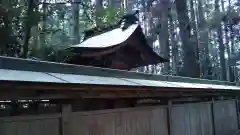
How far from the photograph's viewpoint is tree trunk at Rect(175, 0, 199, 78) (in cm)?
1581

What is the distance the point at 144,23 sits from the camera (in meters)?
31.8

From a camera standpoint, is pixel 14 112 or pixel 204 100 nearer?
pixel 14 112

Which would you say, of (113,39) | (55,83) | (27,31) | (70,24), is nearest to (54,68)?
(55,83)

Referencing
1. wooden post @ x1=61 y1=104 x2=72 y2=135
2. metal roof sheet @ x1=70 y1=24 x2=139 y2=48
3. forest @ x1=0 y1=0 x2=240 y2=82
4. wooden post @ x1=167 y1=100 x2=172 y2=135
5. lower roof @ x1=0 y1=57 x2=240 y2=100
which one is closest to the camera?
lower roof @ x1=0 y1=57 x2=240 y2=100

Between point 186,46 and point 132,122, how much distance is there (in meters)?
10.7

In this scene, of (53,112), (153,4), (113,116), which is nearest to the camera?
(53,112)

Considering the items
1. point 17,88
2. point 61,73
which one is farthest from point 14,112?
point 61,73

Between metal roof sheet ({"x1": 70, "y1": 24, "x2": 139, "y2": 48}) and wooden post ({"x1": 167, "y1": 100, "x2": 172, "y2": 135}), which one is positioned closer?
wooden post ({"x1": 167, "y1": 100, "x2": 172, "y2": 135})

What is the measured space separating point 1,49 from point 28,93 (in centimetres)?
485

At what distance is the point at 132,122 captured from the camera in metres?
6.14

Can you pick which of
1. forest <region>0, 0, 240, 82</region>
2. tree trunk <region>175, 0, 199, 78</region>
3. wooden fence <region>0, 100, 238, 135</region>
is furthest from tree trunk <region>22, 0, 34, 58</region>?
tree trunk <region>175, 0, 199, 78</region>

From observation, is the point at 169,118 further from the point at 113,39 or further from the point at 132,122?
the point at 113,39

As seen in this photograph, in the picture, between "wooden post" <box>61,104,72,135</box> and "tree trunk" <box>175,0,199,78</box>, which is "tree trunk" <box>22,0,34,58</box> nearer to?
"wooden post" <box>61,104,72,135</box>

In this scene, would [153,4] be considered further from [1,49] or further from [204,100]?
[1,49]
